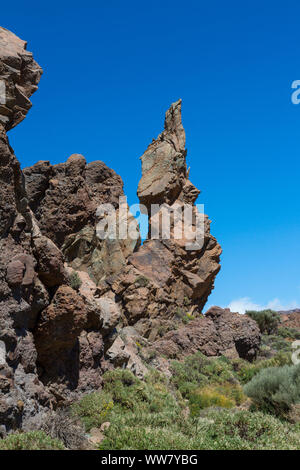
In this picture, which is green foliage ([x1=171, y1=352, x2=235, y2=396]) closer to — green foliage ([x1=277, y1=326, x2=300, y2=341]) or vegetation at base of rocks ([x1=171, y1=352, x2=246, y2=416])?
vegetation at base of rocks ([x1=171, y1=352, x2=246, y2=416])

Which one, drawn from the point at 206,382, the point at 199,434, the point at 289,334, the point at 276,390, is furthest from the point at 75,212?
the point at 289,334

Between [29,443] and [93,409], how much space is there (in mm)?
4076

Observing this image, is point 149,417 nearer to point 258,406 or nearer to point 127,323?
point 258,406

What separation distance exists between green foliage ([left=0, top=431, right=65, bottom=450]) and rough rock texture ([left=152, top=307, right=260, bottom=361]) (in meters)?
13.4

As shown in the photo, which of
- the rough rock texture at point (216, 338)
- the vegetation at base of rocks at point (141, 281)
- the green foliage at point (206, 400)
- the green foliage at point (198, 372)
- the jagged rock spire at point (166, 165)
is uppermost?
the jagged rock spire at point (166, 165)

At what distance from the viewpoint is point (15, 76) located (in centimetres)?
958

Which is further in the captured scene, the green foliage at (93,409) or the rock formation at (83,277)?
the green foliage at (93,409)

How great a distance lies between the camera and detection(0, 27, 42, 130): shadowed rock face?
9250mm

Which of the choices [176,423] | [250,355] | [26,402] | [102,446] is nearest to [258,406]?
[176,423]

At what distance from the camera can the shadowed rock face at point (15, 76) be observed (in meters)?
9.25

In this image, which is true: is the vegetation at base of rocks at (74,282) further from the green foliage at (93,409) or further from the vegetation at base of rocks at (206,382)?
the vegetation at base of rocks at (206,382)

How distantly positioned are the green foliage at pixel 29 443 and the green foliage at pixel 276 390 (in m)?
6.81

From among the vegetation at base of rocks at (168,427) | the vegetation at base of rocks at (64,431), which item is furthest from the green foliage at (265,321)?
the vegetation at base of rocks at (64,431)

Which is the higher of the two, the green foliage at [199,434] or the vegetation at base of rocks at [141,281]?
the vegetation at base of rocks at [141,281]
